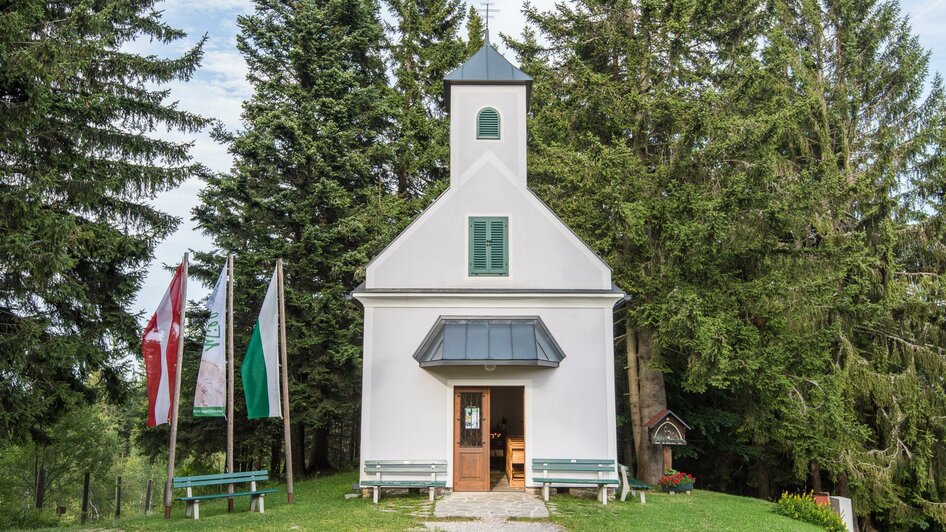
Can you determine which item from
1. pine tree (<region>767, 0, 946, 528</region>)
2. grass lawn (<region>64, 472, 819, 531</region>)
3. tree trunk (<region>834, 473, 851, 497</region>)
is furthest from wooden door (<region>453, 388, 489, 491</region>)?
tree trunk (<region>834, 473, 851, 497</region>)

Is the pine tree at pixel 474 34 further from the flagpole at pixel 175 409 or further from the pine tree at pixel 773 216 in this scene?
the flagpole at pixel 175 409

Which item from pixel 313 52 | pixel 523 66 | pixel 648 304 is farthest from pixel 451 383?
pixel 313 52

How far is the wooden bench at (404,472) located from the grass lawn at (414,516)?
32 cm

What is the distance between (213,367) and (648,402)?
11254mm

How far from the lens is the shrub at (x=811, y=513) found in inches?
535

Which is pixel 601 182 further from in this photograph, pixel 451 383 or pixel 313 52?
pixel 313 52

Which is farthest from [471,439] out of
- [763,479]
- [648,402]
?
[763,479]

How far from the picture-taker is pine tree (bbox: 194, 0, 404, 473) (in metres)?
20.1

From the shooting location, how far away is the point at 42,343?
12102mm

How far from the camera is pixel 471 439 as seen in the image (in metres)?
14.0

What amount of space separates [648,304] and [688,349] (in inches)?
81.3

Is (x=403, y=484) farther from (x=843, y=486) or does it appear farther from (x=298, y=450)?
(x=843, y=486)

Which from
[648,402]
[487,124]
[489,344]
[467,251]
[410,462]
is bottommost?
[410,462]

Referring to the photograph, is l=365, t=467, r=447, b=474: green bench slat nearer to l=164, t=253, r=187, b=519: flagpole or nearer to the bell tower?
l=164, t=253, r=187, b=519: flagpole
